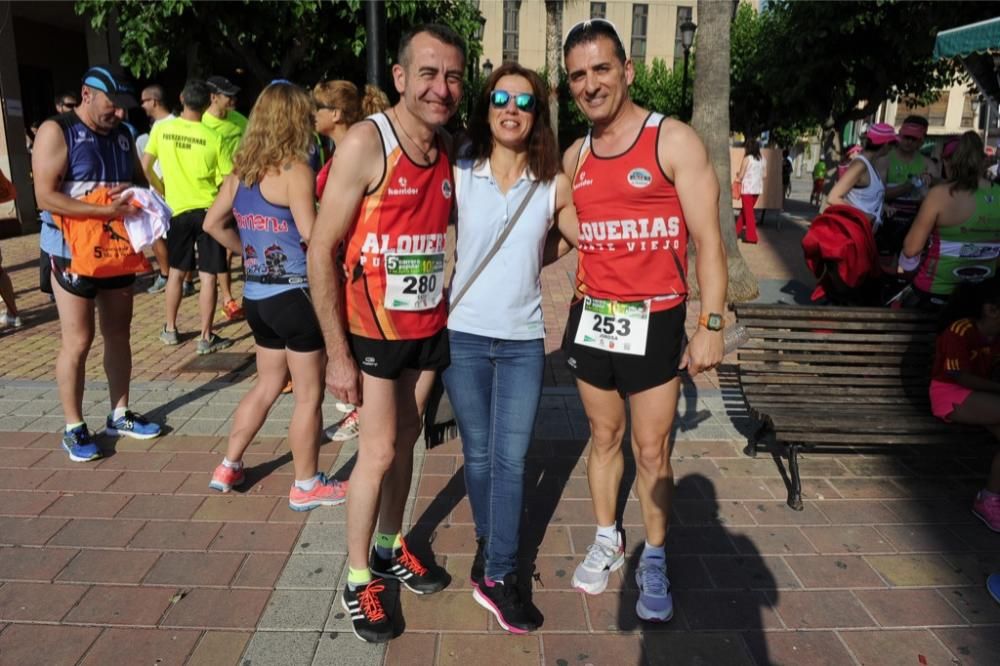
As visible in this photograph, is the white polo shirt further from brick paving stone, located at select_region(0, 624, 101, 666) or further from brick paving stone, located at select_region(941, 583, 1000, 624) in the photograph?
brick paving stone, located at select_region(941, 583, 1000, 624)

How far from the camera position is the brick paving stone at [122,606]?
8.66 feet

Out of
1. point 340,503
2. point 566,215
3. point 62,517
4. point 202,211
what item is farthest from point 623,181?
point 202,211

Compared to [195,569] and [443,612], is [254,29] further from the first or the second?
[443,612]

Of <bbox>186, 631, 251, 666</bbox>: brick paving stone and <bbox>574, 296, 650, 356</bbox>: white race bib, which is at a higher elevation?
<bbox>574, 296, 650, 356</bbox>: white race bib

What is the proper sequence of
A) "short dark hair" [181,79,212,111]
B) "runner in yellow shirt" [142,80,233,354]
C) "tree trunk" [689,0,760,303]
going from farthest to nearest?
"tree trunk" [689,0,760,303], "short dark hair" [181,79,212,111], "runner in yellow shirt" [142,80,233,354]

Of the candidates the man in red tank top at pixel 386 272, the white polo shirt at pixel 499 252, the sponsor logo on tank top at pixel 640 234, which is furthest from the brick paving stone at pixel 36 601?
the sponsor logo on tank top at pixel 640 234

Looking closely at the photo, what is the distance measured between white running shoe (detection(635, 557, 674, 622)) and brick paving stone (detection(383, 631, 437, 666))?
30.4 inches

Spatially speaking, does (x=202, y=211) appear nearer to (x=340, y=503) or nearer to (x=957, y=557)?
(x=340, y=503)

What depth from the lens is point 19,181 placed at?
12695mm

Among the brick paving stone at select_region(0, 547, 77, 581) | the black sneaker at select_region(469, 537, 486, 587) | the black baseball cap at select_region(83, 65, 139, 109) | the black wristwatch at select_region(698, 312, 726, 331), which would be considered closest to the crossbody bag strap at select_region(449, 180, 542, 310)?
the black wristwatch at select_region(698, 312, 726, 331)

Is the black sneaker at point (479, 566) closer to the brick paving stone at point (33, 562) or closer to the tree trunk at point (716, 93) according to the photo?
the brick paving stone at point (33, 562)

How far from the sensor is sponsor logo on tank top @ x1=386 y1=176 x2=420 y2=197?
2322 millimetres

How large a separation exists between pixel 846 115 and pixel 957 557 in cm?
2611

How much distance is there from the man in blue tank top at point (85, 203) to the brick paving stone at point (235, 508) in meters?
0.93
